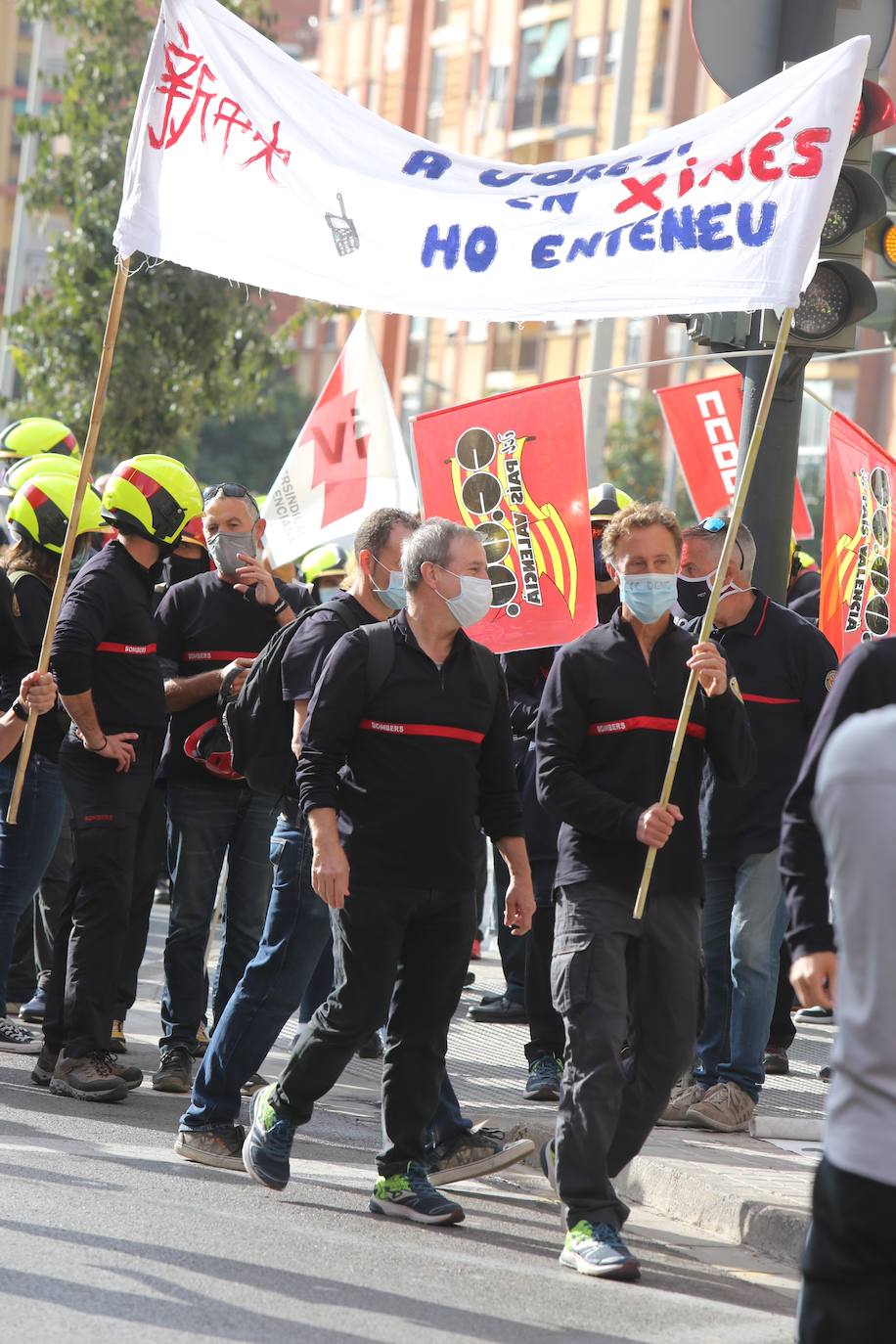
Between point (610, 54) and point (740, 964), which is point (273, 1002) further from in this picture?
point (610, 54)

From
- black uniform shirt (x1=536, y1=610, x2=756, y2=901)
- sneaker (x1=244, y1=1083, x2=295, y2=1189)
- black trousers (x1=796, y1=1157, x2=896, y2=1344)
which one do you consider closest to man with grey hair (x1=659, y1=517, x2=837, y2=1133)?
black uniform shirt (x1=536, y1=610, x2=756, y2=901)

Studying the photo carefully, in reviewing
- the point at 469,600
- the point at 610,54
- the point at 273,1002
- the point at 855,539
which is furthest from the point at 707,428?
the point at 610,54

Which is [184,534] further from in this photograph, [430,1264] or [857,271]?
[430,1264]

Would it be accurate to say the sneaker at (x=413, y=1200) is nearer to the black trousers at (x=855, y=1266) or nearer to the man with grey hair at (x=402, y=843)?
the man with grey hair at (x=402, y=843)

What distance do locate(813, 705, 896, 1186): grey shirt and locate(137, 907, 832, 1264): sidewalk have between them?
118 inches

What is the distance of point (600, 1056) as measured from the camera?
5938 millimetres

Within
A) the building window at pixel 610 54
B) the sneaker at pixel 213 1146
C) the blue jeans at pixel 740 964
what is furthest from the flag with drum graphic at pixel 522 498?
the building window at pixel 610 54

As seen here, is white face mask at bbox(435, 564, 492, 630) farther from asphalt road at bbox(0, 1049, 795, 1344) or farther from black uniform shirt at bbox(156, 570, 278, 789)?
black uniform shirt at bbox(156, 570, 278, 789)

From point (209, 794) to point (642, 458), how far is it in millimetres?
43115

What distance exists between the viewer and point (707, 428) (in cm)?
1121

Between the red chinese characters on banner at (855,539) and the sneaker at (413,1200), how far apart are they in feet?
10.1

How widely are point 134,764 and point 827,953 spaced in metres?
4.19

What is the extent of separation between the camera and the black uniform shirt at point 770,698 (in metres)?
7.93

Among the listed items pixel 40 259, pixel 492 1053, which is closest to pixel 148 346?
pixel 492 1053
